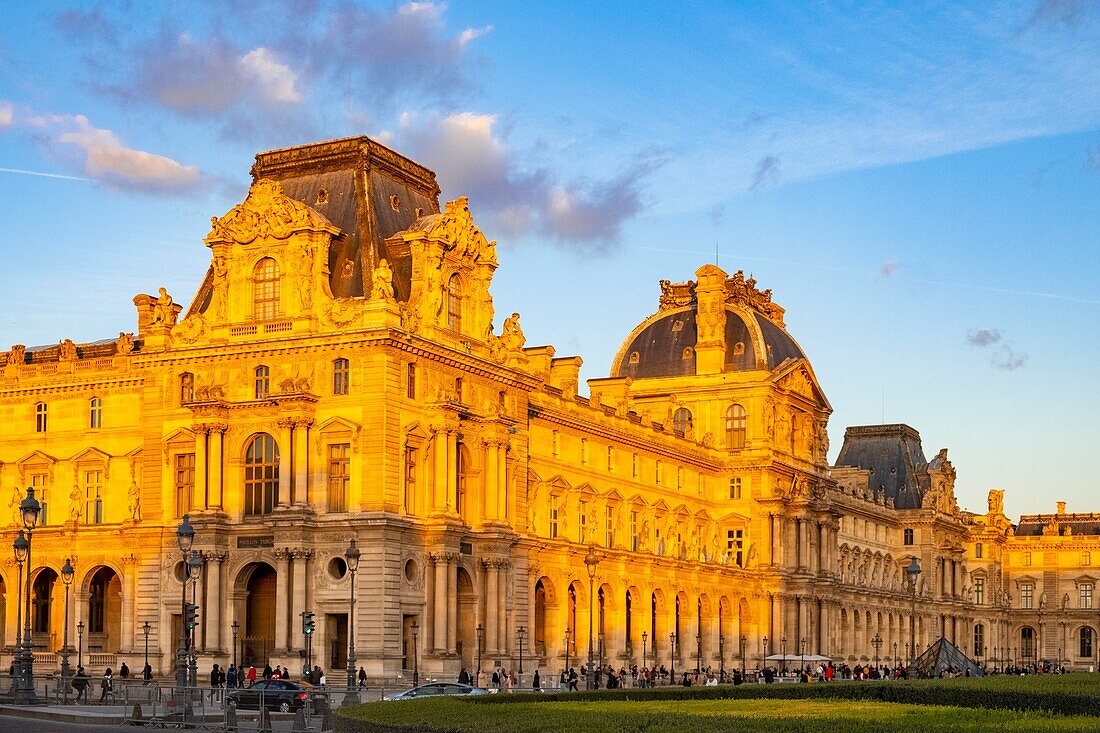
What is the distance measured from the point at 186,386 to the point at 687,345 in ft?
175

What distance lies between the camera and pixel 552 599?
8738 centimetres

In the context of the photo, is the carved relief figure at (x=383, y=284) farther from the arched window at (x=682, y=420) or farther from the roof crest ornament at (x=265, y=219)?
the arched window at (x=682, y=420)

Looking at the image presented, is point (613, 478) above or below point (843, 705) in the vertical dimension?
above

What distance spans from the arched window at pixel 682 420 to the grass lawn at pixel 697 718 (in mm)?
83112

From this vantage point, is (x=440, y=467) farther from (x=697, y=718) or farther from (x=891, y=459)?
(x=891, y=459)

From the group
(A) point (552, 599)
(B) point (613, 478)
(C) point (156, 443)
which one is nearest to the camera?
(C) point (156, 443)

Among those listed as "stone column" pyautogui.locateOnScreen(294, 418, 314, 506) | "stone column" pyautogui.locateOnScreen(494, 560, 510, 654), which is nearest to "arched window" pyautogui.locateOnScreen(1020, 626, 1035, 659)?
"stone column" pyautogui.locateOnScreen(494, 560, 510, 654)

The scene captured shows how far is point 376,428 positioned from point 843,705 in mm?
37362

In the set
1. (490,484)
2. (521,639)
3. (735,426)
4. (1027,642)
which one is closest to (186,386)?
(490,484)

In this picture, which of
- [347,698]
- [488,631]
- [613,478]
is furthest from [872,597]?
[347,698]

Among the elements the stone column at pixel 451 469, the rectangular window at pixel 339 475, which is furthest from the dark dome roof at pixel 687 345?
the rectangular window at pixel 339 475

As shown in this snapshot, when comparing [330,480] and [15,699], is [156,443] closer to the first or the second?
[330,480]

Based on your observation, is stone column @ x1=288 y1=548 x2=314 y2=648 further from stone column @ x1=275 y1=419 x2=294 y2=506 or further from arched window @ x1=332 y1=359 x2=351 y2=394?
arched window @ x1=332 y1=359 x2=351 y2=394

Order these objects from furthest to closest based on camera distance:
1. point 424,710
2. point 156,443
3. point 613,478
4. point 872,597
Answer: point 872,597, point 613,478, point 156,443, point 424,710
